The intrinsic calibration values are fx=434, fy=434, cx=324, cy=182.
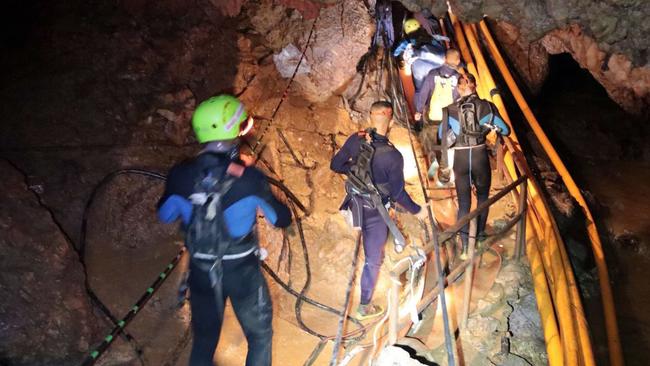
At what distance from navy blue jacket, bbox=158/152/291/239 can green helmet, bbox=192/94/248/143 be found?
12cm

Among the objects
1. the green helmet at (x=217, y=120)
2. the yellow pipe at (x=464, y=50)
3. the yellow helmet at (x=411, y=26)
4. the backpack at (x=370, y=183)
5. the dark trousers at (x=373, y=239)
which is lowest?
the dark trousers at (x=373, y=239)

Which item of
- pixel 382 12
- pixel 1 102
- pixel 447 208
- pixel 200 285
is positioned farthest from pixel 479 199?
pixel 1 102

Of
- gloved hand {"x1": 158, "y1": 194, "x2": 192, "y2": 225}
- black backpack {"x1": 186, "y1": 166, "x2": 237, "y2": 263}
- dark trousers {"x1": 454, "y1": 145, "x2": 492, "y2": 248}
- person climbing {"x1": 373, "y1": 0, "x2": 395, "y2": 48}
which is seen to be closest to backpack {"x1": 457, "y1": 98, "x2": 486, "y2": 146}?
dark trousers {"x1": 454, "y1": 145, "x2": 492, "y2": 248}

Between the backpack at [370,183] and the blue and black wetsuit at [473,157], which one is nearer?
the backpack at [370,183]

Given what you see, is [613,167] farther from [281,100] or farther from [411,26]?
[281,100]

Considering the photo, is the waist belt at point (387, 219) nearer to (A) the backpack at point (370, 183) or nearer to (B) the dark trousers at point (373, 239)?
(A) the backpack at point (370, 183)

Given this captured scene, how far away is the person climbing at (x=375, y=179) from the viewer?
365cm

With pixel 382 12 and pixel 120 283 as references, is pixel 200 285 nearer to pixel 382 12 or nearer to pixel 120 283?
pixel 120 283

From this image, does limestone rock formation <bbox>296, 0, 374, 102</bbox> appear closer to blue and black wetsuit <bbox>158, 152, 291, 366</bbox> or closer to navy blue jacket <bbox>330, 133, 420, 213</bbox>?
navy blue jacket <bbox>330, 133, 420, 213</bbox>

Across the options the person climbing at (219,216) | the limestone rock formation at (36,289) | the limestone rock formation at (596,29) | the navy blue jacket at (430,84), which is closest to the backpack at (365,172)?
the person climbing at (219,216)

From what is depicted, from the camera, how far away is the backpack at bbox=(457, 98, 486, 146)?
4477mm

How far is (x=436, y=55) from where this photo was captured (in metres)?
6.46

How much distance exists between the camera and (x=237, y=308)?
9.59ft

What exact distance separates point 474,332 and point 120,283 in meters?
3.34
